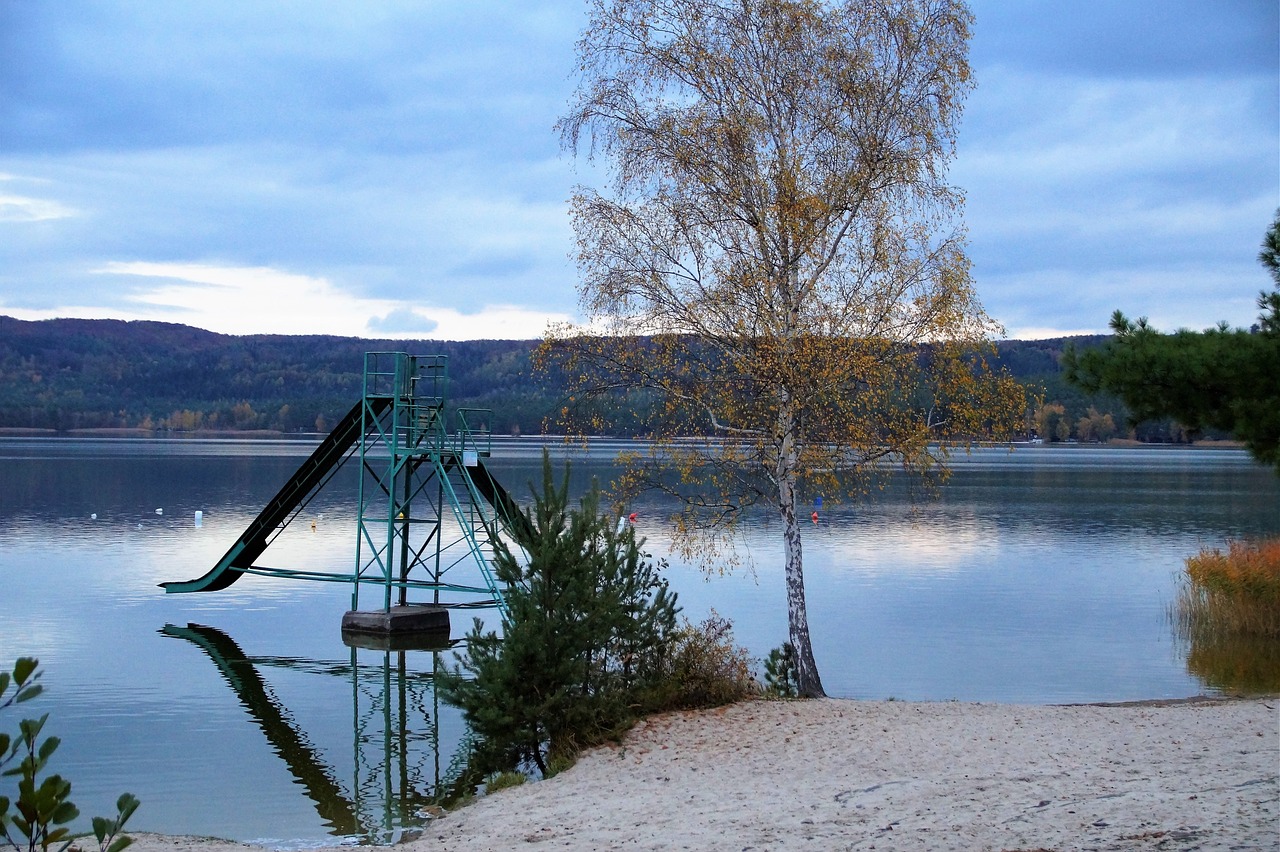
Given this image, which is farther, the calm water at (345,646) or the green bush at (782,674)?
the green bush at (782,674)

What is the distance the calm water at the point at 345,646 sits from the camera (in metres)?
16.2

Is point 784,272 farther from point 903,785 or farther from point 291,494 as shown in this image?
point 291,494

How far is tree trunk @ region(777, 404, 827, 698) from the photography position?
16.9 metres

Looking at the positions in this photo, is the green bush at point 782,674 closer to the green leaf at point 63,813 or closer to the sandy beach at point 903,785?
the sandy beach at point 903,785

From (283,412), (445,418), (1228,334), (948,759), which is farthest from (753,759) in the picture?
(283,412)

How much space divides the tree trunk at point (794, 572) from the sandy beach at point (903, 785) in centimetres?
214

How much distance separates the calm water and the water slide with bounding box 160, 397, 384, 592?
94 cm

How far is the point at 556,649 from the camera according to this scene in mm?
13016

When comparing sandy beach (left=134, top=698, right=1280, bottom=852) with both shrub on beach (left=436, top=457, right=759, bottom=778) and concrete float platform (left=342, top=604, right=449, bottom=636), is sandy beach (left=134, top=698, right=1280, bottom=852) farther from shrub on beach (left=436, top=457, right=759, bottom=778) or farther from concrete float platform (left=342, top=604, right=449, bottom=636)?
concrete float platform (left=342, top=604, right=449, bottom=636)

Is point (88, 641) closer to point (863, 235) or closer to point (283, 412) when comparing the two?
point (863, 235)

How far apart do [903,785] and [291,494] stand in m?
21.5

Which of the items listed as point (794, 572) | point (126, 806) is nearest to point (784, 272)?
point (794, 572)

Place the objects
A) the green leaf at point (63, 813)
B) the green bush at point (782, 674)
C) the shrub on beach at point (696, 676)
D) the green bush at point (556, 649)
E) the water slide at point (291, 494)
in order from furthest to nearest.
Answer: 1. the water slide at point (291, 494)
2. the green bush at point (782, 674)
3. the shrub on beach at point (696, 676)
4. the green bush at point (556, 649)
5. the green leaf at point (63, 813)

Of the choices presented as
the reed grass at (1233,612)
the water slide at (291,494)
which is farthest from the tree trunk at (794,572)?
the water slide at (291,494)
